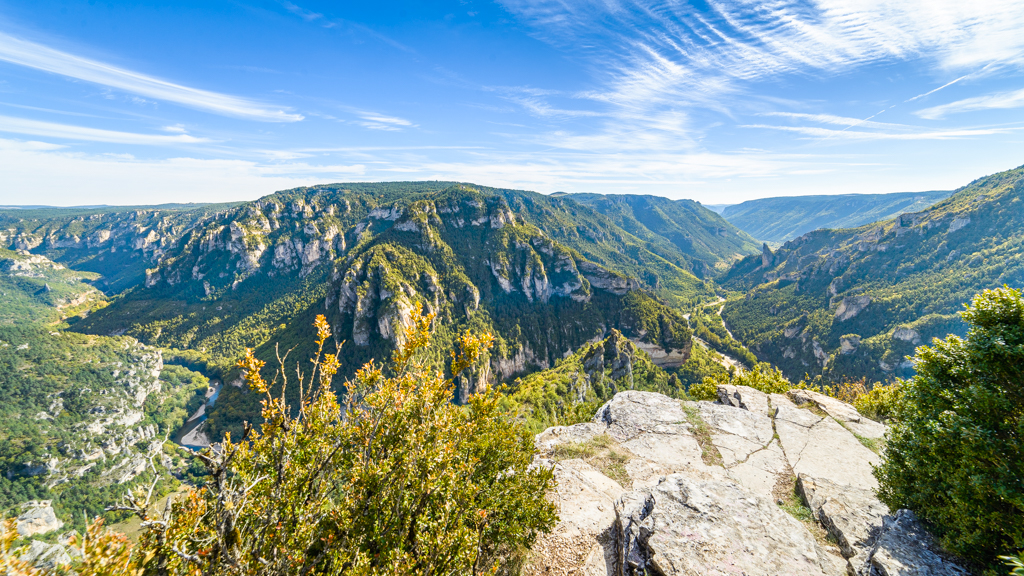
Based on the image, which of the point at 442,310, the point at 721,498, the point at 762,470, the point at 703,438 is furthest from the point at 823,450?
the point at 442,310

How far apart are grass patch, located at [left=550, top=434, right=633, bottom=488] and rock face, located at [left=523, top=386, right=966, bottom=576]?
10cm

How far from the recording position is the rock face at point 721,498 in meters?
10.7

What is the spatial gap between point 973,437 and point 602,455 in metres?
15.3

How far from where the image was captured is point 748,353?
142 metres

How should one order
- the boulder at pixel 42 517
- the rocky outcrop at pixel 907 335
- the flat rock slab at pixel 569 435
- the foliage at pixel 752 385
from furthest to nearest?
the rocky outcrop at pixel 907 335 < the boulder at pixel 42 517 < the foliage at pixel 752 385 < the flat rock slab at pixel 569 435

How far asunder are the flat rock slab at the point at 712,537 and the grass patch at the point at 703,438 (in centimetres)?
861

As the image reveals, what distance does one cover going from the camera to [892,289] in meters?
146

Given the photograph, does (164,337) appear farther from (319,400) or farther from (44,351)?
(319,400)

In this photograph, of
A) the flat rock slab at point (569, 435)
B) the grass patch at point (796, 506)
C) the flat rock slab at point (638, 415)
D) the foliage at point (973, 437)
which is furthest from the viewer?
the flat rock slab at point (638, 415)

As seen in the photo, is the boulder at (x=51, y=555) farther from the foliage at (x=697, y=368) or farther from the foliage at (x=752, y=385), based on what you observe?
the foliage at (x=697, y=368)

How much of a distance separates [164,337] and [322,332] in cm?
25452

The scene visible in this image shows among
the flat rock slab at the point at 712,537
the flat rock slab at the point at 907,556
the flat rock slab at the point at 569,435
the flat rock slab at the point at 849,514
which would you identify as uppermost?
the flat rock slab at the point at 907,556

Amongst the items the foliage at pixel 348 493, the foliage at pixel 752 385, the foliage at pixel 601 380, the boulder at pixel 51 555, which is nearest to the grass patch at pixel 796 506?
the foliage at pixel 348 493

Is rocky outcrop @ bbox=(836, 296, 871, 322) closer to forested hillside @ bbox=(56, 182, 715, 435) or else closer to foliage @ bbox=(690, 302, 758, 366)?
foliage @ bbox=(690, 302, 758, 366)
